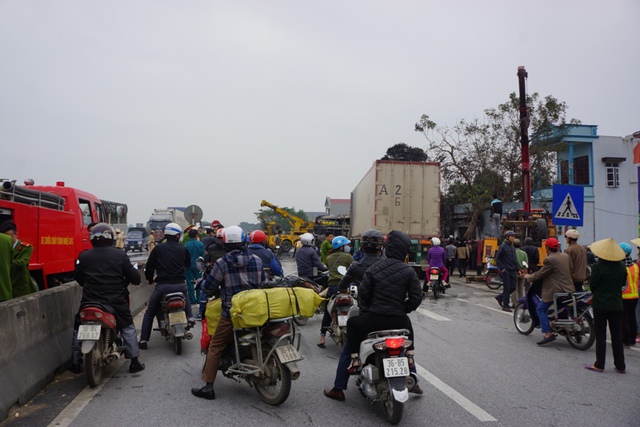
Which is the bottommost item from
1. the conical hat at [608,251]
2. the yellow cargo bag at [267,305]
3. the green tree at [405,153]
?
the yellow cargo bag at [267,305]

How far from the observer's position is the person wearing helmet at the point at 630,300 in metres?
7.91

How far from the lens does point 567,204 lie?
11.2 meters

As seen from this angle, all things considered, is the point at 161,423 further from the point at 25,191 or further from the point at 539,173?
the point at 539,173

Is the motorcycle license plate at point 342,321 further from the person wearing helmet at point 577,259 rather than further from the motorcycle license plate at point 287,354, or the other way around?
the person wearing helmet at point 577,259

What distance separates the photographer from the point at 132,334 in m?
6.08

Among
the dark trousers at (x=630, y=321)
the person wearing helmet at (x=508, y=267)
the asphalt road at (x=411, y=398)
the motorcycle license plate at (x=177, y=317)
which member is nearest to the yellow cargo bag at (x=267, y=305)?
the asphalt road at (x=411, y=398)

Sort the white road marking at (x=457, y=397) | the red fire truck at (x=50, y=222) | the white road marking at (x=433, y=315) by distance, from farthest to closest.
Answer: the white road marking at (x=433, y=315)
the red fire truck at (x=50, y=222)
the white road marking at (x=457, y=397)

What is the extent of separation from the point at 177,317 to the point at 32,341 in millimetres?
1899

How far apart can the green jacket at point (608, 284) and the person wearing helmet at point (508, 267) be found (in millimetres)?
5465

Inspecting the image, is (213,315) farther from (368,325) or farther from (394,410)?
(394,410)

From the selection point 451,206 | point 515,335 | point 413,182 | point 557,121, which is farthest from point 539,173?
point 515,335

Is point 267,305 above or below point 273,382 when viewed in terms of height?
above

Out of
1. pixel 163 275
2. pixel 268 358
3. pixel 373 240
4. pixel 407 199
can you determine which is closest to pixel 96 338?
pixel 268 358

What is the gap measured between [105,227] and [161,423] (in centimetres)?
251
